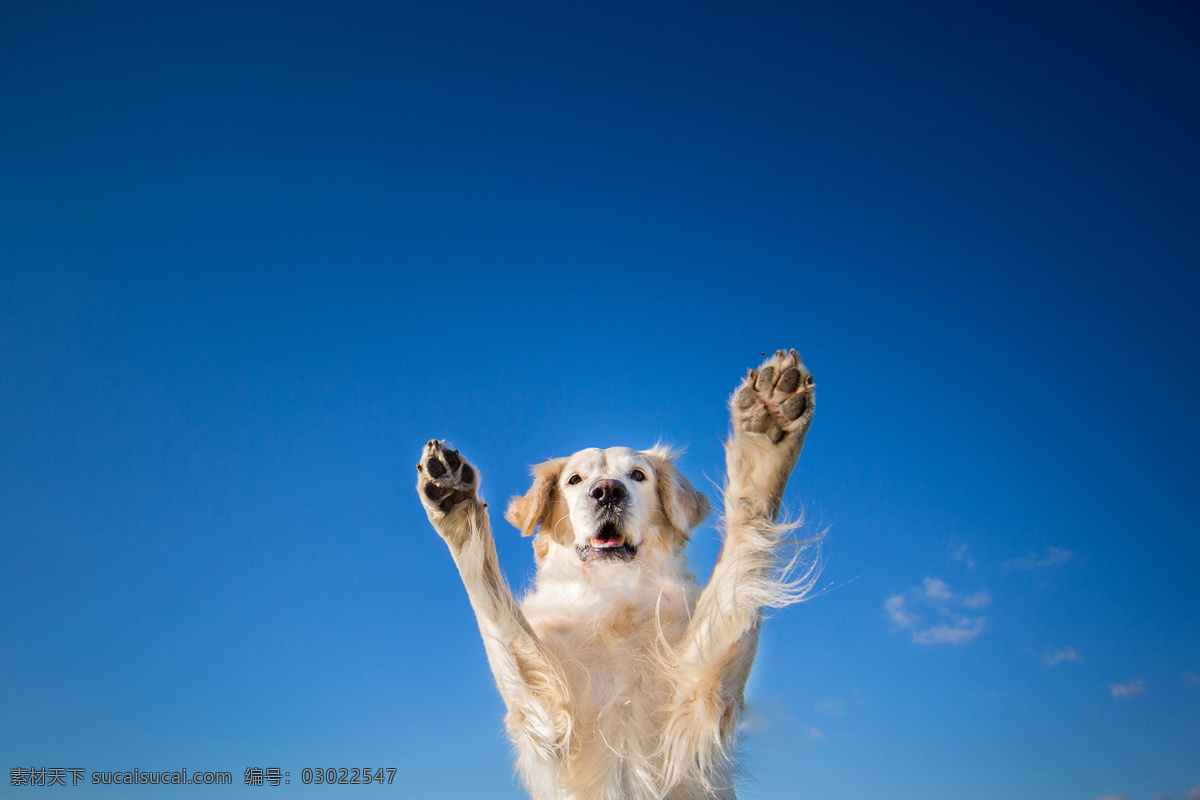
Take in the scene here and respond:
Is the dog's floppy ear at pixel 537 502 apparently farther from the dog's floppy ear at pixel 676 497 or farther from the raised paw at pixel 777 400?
the raised paw at pixel 777 400

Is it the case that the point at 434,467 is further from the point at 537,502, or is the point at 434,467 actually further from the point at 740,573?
the point at 537,502

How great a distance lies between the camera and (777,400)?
11.6 feet

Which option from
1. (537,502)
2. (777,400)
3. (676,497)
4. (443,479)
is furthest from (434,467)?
(676,497)

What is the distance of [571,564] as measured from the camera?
5109mm

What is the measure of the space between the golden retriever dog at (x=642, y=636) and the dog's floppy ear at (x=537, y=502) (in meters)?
0.72

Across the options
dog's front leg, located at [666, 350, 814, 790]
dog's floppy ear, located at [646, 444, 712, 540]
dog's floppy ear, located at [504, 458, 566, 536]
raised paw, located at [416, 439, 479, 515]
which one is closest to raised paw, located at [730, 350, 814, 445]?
dog's front leg, located at [666, 350, 814, 790]

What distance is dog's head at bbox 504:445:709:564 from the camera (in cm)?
506

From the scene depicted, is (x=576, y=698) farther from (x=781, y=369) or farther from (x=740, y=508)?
(x=781, y=369)

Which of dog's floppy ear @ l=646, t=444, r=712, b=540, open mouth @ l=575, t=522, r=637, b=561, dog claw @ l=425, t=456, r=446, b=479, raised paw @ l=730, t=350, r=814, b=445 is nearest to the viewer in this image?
raised paw @ l=730, t=350, r=814, b=445

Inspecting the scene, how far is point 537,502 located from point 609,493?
69 centimetres

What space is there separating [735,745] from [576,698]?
0.87 metres

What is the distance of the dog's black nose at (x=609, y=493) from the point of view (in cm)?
509

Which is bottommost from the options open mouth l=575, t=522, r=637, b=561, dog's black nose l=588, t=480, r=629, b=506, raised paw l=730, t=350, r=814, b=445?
raised paw l=730, t=350, r=814, b=445

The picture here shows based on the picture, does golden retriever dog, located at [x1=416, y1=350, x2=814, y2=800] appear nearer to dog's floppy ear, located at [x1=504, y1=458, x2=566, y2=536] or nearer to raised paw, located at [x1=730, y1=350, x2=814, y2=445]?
raised paw, located at [x1=730, y1=350, x2=814, y2=445]
